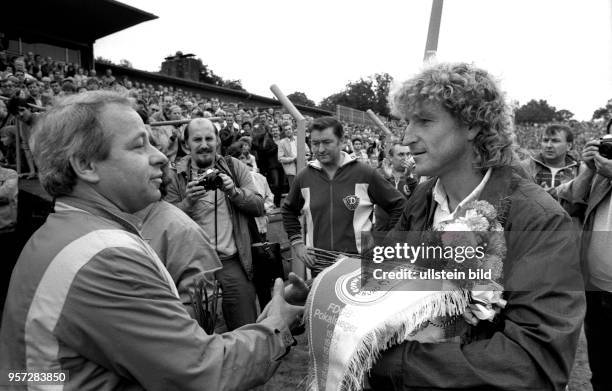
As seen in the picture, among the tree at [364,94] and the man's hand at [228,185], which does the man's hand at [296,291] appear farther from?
the tree at [364,94]

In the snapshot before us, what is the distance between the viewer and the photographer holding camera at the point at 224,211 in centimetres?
376

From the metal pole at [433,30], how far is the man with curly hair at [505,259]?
0.83 metres

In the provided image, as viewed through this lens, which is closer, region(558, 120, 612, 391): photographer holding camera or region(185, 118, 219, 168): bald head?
region(558, 120, 612, 391): photographer holding camera

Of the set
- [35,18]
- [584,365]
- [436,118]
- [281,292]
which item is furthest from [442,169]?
[35,18]

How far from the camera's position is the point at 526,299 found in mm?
1498

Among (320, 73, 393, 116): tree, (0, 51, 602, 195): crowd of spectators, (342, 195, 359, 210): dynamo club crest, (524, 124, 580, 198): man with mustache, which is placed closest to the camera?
(342, 195, 359, 210): dynamo club crest

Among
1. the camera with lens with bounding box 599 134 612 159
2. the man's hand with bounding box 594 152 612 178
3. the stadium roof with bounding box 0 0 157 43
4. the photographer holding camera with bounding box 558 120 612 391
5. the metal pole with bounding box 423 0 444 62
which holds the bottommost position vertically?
the photographer holding camera with bounding box 558 120 612 391

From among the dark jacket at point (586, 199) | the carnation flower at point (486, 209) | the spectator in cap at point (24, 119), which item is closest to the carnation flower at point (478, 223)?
the carnation flower at point (486, 209)

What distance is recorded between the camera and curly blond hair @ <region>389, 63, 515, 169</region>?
6.15 feet

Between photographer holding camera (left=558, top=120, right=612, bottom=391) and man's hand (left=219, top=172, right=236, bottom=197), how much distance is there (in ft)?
8.34

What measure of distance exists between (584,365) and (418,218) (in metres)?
3.26

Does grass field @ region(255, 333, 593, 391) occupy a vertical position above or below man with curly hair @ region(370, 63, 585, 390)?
below

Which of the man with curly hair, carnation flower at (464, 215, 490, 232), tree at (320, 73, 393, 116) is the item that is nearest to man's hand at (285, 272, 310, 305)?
the man with curly hair

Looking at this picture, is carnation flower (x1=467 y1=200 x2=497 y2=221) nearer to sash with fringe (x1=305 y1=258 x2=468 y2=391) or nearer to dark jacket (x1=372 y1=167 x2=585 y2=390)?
dark jacket (x1=372 y1=167 x2=585 y2=390)
